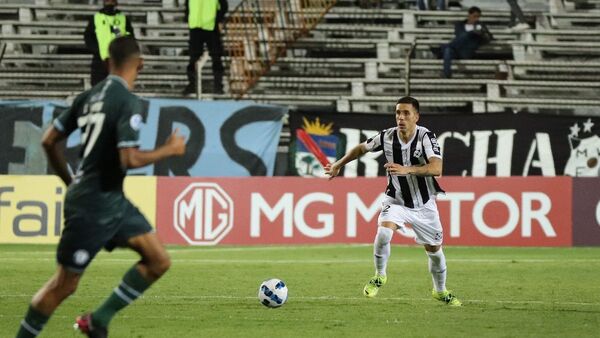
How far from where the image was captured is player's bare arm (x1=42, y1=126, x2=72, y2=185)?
841 centimetres

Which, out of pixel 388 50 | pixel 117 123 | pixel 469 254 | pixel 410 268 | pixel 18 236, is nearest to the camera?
pixel 117 123

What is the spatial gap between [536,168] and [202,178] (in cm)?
552

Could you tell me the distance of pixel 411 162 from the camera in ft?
42.7

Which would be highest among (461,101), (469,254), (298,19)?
(298,19)

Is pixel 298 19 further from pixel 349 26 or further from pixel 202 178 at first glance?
Answer: pixel 202 178

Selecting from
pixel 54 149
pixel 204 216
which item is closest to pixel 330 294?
pixel 54 149

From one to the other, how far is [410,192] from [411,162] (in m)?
0.30

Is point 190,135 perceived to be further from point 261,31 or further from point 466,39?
point 466,39

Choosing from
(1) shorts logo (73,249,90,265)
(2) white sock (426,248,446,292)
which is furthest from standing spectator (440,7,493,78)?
(1) shorts logo (73,249,90,265)

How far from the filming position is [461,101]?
25031mm

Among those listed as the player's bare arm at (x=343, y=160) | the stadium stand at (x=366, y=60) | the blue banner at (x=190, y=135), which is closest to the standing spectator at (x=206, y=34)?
the stadium stand at (x=366, y=60)

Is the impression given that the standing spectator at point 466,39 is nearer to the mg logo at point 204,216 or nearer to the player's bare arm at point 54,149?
the mg logo at point 204,216

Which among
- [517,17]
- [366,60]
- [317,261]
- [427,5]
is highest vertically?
[427,5]

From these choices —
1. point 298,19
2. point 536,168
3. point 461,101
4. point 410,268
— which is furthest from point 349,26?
point 410,268
